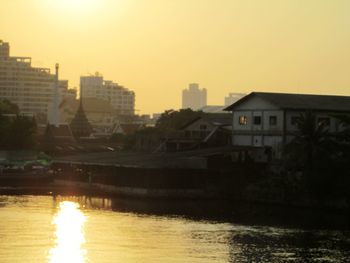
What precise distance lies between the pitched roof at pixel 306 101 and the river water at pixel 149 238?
49.7ft

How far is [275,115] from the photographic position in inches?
2459

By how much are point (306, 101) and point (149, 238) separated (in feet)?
94.0

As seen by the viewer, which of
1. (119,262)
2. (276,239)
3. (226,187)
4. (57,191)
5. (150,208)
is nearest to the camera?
(119,262)

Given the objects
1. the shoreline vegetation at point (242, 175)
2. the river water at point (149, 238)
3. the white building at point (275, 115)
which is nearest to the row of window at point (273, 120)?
the white building at point (275, 115)

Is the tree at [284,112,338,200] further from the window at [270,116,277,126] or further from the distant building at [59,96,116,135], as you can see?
the distant building at [59,96,116,135]

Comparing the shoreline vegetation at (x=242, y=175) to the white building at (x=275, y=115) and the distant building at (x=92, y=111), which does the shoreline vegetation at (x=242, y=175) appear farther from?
the distant building at (x=92, y=111)

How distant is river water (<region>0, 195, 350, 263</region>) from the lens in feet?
112

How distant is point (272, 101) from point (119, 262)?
32584 millimetres

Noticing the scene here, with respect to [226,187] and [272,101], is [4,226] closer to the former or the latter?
[226,187]

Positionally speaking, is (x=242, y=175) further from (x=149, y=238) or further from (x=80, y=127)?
(x=80, y=127)

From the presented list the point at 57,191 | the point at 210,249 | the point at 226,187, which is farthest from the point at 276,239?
the point at 57,191

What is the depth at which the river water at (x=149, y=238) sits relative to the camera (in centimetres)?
3412

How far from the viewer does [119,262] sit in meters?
32.5

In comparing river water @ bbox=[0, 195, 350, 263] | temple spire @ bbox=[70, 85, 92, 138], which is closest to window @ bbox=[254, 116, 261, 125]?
river water @ bbox=[0, 195, 350, 263]
